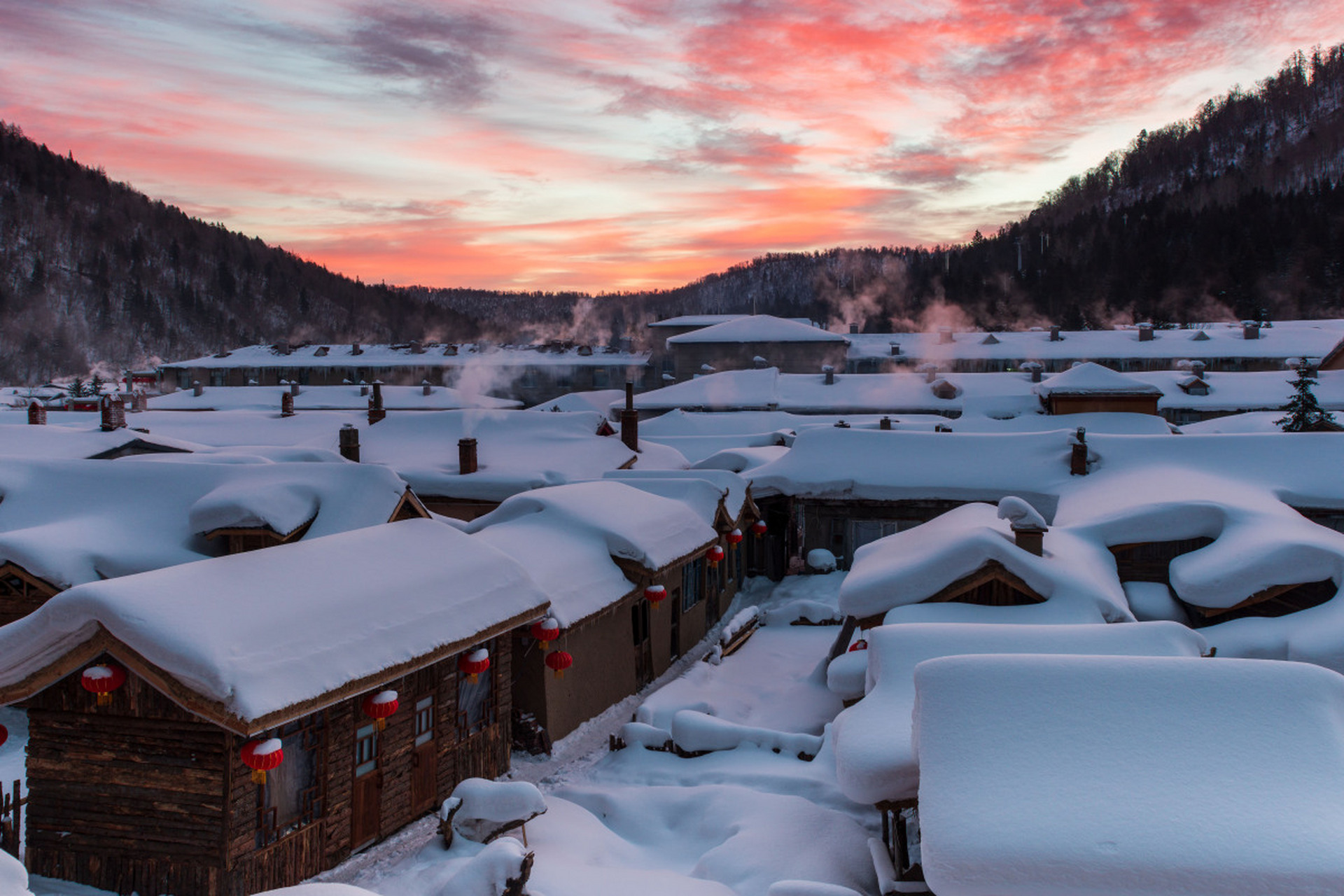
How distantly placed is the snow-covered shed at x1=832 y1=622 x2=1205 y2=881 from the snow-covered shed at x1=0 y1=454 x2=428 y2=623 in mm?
11946

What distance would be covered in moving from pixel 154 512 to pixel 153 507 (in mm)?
181

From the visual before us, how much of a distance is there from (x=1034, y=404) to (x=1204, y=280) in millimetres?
70462

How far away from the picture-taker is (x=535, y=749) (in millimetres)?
15406

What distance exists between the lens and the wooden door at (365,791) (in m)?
11.6

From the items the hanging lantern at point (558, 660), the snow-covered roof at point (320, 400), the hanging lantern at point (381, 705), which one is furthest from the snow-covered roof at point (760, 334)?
the hanging lantern at point (381, 705)

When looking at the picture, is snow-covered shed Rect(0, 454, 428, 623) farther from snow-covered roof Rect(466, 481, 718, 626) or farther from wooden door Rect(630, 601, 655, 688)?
wooden door Rect(630, 601, 655, 688)

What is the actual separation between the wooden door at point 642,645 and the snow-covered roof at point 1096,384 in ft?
99.5

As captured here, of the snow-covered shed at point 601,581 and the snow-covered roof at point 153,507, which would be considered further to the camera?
the snow-covered roof at point 153,507

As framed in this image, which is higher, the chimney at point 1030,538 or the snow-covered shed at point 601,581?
the chimney at point 1030,538

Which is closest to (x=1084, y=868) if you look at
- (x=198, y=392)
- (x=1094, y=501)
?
(x=1094, y=501)

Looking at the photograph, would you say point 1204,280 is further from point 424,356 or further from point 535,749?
point 535,749

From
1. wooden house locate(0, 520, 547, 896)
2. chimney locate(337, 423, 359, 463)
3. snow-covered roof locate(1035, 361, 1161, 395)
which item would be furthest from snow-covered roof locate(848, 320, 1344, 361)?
wooden house locate(0, 520, 547, 896)

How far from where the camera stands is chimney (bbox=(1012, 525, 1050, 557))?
55.6 ft

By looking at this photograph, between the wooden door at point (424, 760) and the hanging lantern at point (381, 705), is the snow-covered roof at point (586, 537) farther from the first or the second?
the hanging lantern at point (381, 705)
